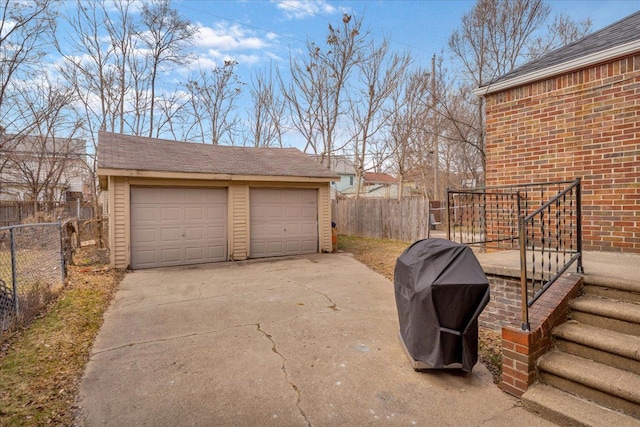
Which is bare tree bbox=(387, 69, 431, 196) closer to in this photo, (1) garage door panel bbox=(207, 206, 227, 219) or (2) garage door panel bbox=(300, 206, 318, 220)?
(2) garage door panel bbox=(300, 206, 318, 220)

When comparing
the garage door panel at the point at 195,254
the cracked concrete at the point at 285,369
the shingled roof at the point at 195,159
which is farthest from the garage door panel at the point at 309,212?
the cracked concrete at the point at 285,369

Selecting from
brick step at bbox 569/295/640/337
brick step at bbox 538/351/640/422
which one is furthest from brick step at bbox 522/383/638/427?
brick step at bbox 569/295/640/337

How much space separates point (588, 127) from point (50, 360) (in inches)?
266

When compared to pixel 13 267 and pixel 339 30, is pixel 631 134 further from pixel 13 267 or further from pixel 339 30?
pixel 339 30

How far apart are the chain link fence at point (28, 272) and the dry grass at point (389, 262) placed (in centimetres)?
495

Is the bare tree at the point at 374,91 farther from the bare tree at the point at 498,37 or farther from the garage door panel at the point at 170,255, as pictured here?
the garage door panel at the point at 170,255

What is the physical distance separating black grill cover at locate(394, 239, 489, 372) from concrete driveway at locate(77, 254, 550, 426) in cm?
29

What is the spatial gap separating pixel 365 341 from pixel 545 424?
68.3 inches

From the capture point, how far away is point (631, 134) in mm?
4285

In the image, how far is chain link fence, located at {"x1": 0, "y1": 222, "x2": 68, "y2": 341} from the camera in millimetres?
4137

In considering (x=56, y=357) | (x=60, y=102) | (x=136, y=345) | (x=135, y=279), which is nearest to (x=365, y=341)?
(x=136, y=345)

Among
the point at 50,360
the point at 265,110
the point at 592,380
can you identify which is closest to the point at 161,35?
the point at 265,110

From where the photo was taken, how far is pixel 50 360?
3242mm

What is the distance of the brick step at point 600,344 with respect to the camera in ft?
7.89
